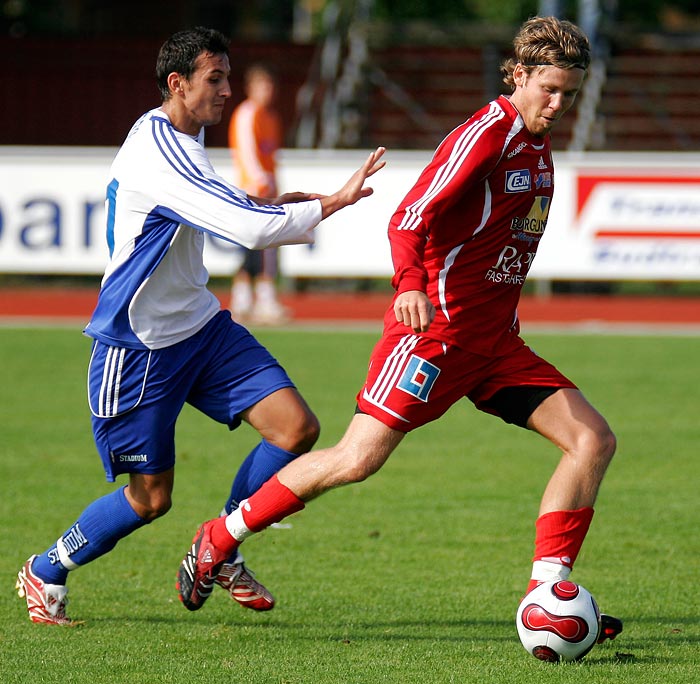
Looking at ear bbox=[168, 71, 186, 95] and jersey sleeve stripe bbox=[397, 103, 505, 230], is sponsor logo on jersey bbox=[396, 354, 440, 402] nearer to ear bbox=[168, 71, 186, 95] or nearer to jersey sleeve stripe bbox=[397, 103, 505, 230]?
jersey sleeve stripe bbox=[397, 103, 505, 230]

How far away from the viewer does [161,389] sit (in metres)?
5.18

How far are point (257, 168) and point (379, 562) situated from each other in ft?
29.8

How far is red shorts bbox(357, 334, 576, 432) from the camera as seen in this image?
4875 mm

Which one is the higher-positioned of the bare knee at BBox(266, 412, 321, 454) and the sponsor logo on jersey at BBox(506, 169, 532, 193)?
the sponsor logo on jersey at BBox(506, 169, 532, 193)

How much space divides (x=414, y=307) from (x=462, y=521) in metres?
2.71

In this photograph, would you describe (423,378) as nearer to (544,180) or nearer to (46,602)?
(544,180)

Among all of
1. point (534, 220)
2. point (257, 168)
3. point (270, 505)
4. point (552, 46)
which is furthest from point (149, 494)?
point (257, 168)

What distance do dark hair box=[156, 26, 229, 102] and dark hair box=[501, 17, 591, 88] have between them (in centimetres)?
116

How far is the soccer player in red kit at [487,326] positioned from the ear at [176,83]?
3.23ft

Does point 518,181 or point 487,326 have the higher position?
point 518,181

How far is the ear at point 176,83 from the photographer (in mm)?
5035

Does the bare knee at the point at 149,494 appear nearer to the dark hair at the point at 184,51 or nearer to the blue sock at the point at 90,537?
the blue sock at the point at 90,537

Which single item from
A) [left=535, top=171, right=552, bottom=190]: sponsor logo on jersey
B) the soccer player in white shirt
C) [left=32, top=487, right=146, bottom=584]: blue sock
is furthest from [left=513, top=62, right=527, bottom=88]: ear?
[left=32, top=487, right=146, bottom=584]: blue sock

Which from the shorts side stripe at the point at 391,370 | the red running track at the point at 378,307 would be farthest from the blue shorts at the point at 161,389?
the red running track at the point at 378,307
